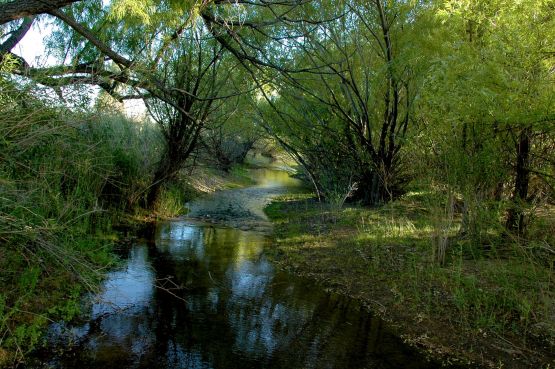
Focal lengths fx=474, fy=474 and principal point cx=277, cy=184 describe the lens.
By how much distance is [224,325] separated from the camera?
557cm

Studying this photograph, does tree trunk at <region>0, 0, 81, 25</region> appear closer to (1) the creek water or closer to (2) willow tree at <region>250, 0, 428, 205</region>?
(1) the creek water

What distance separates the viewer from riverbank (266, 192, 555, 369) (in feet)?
17.5

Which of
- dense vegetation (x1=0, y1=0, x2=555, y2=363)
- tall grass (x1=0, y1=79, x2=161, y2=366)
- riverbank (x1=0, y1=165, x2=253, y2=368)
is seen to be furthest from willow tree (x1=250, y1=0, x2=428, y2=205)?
riverbank (x1=0, y1=165, x2=253, y2=368)

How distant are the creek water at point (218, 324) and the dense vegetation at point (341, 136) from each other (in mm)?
540

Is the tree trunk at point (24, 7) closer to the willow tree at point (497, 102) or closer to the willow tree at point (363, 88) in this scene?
the willow tree at point (497, 102)

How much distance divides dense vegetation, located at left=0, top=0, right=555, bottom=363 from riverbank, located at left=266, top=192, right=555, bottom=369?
2.0 inches

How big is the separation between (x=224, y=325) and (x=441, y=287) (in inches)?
126

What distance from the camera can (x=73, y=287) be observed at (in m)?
5.95

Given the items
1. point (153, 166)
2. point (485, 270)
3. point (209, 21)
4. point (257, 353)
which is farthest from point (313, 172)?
point (257, 353)

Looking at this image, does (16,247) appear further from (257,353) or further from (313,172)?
(313,172)

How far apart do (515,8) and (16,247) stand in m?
6.52

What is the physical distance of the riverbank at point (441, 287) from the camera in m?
5.33

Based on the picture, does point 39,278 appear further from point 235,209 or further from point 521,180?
point 235,209

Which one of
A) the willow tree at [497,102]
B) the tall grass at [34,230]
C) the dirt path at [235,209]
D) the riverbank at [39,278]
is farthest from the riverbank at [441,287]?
the tall grass at [34,230]
